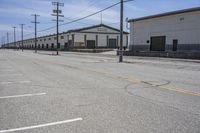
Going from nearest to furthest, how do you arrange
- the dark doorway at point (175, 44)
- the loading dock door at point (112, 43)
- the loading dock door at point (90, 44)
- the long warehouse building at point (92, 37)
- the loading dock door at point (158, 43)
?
the dark doorway at point (175, 44), the loading dock door at point (158, 43), the long warehouse building at point (92, 37), the loading dock door at point (90, 44), the loading dock door at point (112, 43)

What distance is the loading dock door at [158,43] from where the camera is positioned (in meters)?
54.4

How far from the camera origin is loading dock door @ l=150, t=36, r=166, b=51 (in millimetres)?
54356

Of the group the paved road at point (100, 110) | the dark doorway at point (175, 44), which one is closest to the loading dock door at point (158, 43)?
the dark doorway at point (175, 44)

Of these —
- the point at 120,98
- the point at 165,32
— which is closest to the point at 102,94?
the point at 120,98

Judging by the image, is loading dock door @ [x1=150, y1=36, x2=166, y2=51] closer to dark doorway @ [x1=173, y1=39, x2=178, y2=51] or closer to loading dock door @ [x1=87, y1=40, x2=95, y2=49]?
dark doorway @ [x1=173, y1=39, x2=178, y2=51]

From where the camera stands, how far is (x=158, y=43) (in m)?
55.5

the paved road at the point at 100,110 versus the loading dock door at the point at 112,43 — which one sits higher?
the loading dock door at the point at 112,43

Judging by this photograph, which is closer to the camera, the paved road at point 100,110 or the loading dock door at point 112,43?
the paved road at point 100,110

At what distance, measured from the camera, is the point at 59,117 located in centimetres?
641

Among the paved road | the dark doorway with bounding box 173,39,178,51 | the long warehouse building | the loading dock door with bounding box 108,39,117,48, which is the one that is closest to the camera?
the paved road

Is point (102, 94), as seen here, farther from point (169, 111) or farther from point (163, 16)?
point (163, 16)

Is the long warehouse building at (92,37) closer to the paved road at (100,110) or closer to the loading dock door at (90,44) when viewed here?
the loading dock door at (90,44)

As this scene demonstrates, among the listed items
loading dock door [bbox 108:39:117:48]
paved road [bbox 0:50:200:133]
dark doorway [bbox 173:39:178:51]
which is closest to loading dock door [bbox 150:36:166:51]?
dark doorway [bbox 173:39:178:51]

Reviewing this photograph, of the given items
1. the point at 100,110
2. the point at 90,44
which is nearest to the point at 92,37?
the point at 90,44
